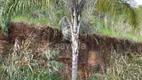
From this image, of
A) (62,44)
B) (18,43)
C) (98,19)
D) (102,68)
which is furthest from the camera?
(98,19)

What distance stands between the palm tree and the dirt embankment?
51 centimetres

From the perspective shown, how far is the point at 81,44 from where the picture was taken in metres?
11.6

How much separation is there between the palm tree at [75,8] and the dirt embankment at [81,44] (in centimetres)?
51

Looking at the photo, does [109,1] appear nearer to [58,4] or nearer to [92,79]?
[58,4]

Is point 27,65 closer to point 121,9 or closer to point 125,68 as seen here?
point 121,9

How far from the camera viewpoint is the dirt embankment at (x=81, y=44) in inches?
411

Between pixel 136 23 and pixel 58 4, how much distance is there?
8.44 ft

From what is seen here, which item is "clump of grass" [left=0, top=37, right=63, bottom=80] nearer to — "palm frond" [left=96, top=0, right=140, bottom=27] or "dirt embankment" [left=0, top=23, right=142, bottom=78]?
"dirt embankment" [left=0, top=23, right=142, bottom=78]

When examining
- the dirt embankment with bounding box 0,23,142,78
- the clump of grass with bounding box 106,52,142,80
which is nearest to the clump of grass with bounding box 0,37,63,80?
the dirt embankment with bounding box 0,23,142,78

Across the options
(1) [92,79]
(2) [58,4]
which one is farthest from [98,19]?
(2) [58,4]

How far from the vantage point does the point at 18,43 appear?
10086 millimetres

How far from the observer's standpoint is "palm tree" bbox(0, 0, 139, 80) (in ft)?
28.0

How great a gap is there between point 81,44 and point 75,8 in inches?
113

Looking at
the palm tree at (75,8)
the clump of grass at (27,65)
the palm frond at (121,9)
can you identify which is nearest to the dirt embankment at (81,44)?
the clump of grass at (27,65)
